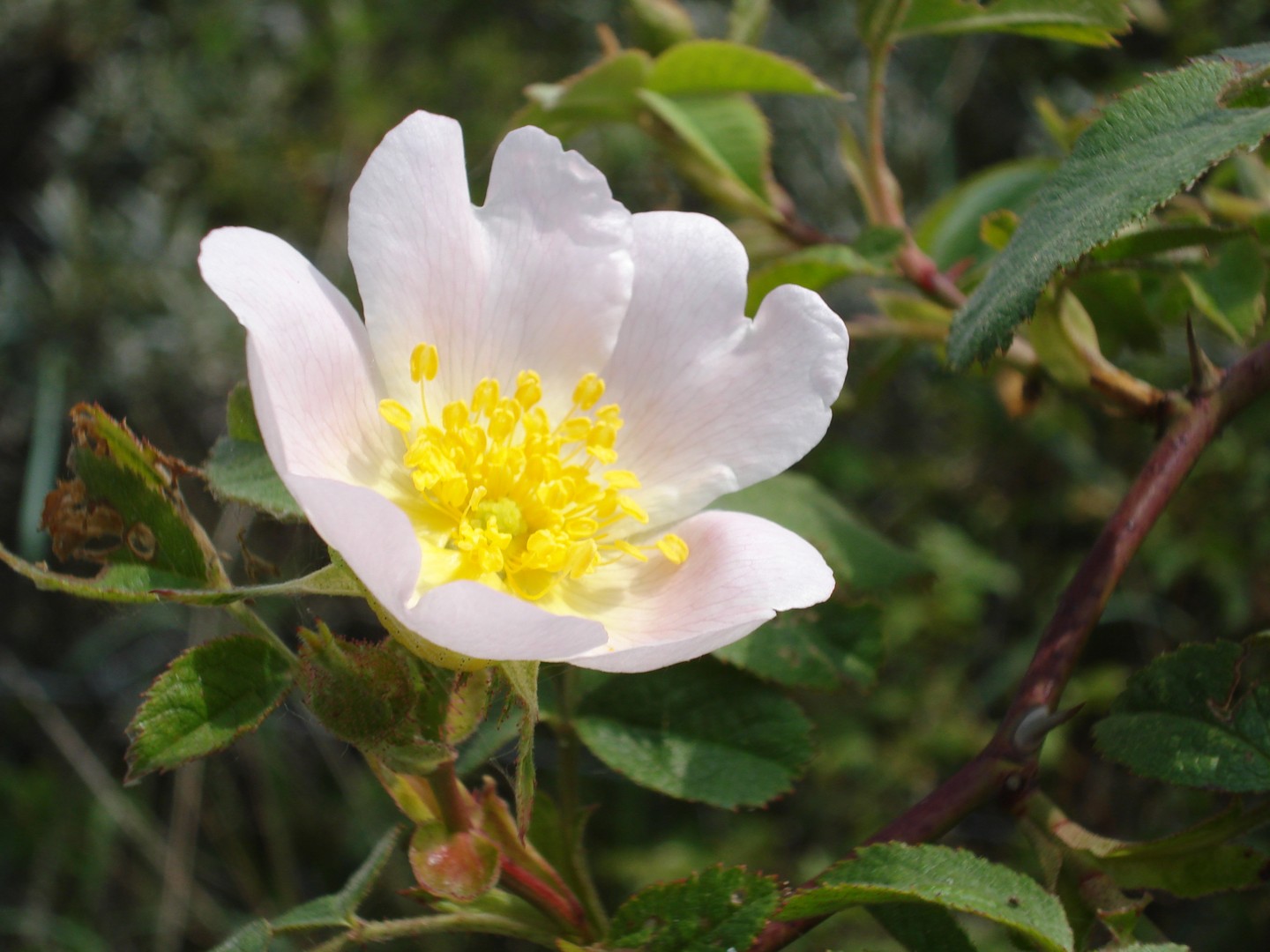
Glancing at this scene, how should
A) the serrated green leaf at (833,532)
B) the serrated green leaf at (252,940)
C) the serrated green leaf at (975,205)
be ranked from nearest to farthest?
the serrated green leaf at (252,940) → the serrated green leaf at (833,532) → the serrated green leaf at (975,205)

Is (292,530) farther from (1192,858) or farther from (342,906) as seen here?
(1192,858)

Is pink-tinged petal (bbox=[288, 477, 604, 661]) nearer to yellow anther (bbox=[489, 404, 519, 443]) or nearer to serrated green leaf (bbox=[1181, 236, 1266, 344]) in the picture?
yellow anther (bbox=[489, 404, 519, 443])

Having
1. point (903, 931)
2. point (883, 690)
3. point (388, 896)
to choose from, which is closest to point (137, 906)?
point (388, 896)

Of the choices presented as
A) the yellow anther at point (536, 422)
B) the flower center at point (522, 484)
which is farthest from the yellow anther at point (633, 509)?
the yellow anther at point (536, 422)

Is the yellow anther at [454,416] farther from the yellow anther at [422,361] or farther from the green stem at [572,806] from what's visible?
the green stem at [572,806]

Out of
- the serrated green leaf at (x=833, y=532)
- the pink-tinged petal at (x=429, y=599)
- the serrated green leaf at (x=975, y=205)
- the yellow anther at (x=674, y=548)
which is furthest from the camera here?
the serrated green leaf at (x=975, y=205)

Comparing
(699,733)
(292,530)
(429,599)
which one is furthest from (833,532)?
(292,530)

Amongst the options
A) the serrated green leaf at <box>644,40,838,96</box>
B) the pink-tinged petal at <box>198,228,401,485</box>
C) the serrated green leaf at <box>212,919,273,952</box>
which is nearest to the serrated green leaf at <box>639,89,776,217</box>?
the serrated green leaf at <box>644,40,838,96</box>
